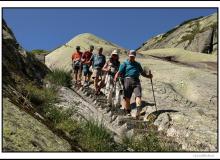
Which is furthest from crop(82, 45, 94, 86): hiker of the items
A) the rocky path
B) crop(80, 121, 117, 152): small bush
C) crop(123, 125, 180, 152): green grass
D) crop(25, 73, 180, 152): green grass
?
crop(80, 121, 117, 152): small bush

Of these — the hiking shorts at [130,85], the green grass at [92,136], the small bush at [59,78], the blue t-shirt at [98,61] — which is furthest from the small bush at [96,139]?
the blue t-shirt at [98,61]

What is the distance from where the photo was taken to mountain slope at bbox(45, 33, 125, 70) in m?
34.9

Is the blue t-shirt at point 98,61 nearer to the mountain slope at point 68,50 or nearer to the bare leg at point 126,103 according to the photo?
the bare leg at point 126,103

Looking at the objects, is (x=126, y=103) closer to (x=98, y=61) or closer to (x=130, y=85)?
(x=130, y=85)

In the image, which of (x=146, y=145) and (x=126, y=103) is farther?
(x=126, y=103)

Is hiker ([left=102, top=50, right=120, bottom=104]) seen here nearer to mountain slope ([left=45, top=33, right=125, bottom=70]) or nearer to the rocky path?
the rocky path

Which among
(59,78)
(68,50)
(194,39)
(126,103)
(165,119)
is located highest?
(194,39)

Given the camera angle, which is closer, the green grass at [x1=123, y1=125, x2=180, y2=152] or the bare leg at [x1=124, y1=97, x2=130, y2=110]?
the green grass at [x1=123, y1=125, x2=180, y2=152]

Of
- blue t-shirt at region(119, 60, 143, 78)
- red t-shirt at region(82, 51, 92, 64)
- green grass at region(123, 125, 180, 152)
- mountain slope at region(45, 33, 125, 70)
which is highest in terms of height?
mountain slope at region(45, 33, 125, 70)

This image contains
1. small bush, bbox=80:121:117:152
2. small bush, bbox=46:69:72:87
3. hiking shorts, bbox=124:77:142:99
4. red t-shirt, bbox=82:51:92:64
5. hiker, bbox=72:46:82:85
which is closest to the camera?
small bush, bbox=80:121:117:152

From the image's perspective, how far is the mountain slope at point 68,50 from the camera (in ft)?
115

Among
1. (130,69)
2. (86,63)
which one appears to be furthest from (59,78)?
(130,69)

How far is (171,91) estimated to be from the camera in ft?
74.5

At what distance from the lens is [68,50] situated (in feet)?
125
